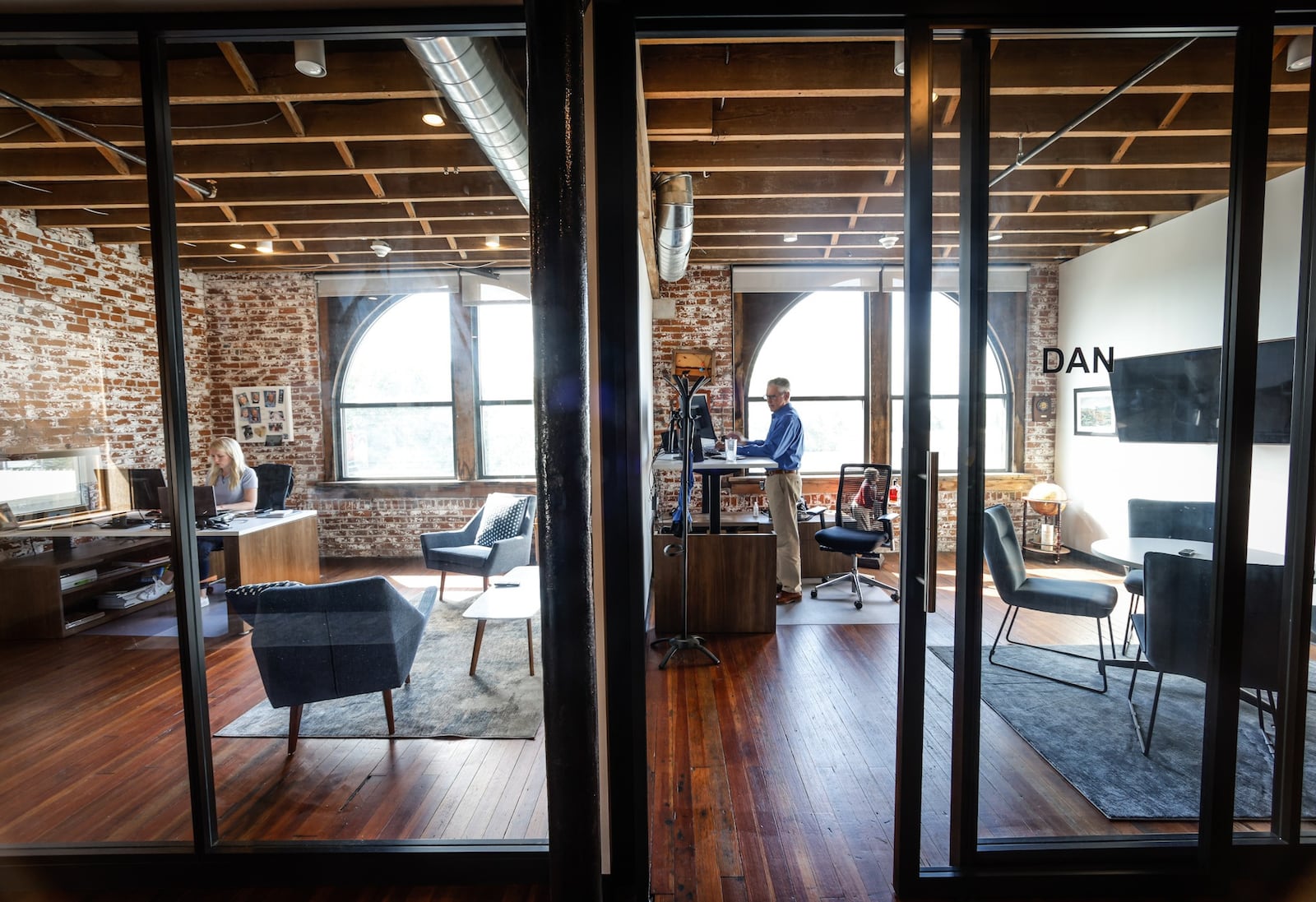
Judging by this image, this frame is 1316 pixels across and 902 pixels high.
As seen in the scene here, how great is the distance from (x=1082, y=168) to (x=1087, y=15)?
18.0 inches

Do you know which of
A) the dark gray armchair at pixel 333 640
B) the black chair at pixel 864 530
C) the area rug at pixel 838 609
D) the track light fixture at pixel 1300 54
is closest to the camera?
the track light fixture at pixel 1300 54

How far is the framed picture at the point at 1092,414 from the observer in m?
1.96

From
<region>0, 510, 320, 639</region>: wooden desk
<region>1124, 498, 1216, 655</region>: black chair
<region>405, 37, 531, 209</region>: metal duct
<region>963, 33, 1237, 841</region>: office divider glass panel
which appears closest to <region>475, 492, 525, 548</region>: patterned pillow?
<region>0, 510, 320, 639</region>: wooden desk

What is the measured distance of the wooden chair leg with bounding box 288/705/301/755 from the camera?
95.1 inches

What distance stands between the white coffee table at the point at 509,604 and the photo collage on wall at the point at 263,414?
1103mm

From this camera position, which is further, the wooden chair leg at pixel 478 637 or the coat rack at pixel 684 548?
the coat rack at pixel 684 548

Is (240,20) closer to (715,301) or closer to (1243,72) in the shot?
(1243,72)

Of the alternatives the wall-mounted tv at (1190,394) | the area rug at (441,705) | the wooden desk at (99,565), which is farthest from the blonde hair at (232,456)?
the wall-mounted tv at (1190,394)

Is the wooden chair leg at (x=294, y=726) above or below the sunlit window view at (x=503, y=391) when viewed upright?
below

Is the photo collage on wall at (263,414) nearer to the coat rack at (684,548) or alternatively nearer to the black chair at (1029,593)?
the coat rack at (684,548)

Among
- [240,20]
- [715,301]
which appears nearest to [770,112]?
[240,20]

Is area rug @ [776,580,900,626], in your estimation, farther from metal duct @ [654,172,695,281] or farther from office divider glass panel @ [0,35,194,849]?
office divider glass panel @ [0,35,194,849]

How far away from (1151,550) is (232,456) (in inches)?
141

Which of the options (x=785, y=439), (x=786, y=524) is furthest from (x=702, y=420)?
(x=786, y=524)
